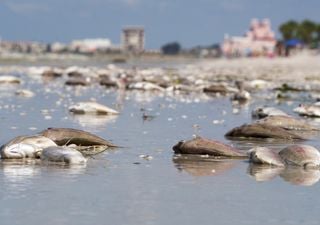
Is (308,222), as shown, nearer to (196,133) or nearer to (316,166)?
(316,166)

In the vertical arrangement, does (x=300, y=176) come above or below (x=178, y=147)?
below

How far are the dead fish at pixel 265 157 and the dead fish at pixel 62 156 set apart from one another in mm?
2281

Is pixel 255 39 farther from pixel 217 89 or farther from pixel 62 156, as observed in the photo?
pixel 62 156

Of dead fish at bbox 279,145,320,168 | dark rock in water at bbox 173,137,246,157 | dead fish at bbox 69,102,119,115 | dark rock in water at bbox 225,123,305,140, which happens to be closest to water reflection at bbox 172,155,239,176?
dark rock in water at bbox 173,137,246,157

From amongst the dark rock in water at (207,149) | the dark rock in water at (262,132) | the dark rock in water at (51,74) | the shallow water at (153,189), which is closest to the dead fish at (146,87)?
the shallow water at (153,189)

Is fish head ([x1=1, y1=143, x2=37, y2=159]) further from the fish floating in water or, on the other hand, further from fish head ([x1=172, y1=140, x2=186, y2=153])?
fish head ([x1=172, y1=140, x2=186, y2=153])

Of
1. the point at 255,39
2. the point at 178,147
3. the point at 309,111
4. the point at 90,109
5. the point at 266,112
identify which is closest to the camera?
the point at 178,147

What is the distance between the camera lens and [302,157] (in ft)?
34.6

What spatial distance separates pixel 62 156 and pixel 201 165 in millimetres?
1826

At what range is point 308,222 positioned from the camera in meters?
7.11

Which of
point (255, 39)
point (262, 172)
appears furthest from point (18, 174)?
point (255, 39)

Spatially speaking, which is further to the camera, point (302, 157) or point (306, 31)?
point (306, 31)

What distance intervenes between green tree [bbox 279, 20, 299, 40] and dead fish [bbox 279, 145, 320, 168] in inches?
5229

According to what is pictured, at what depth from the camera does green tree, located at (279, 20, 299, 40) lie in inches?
5561
